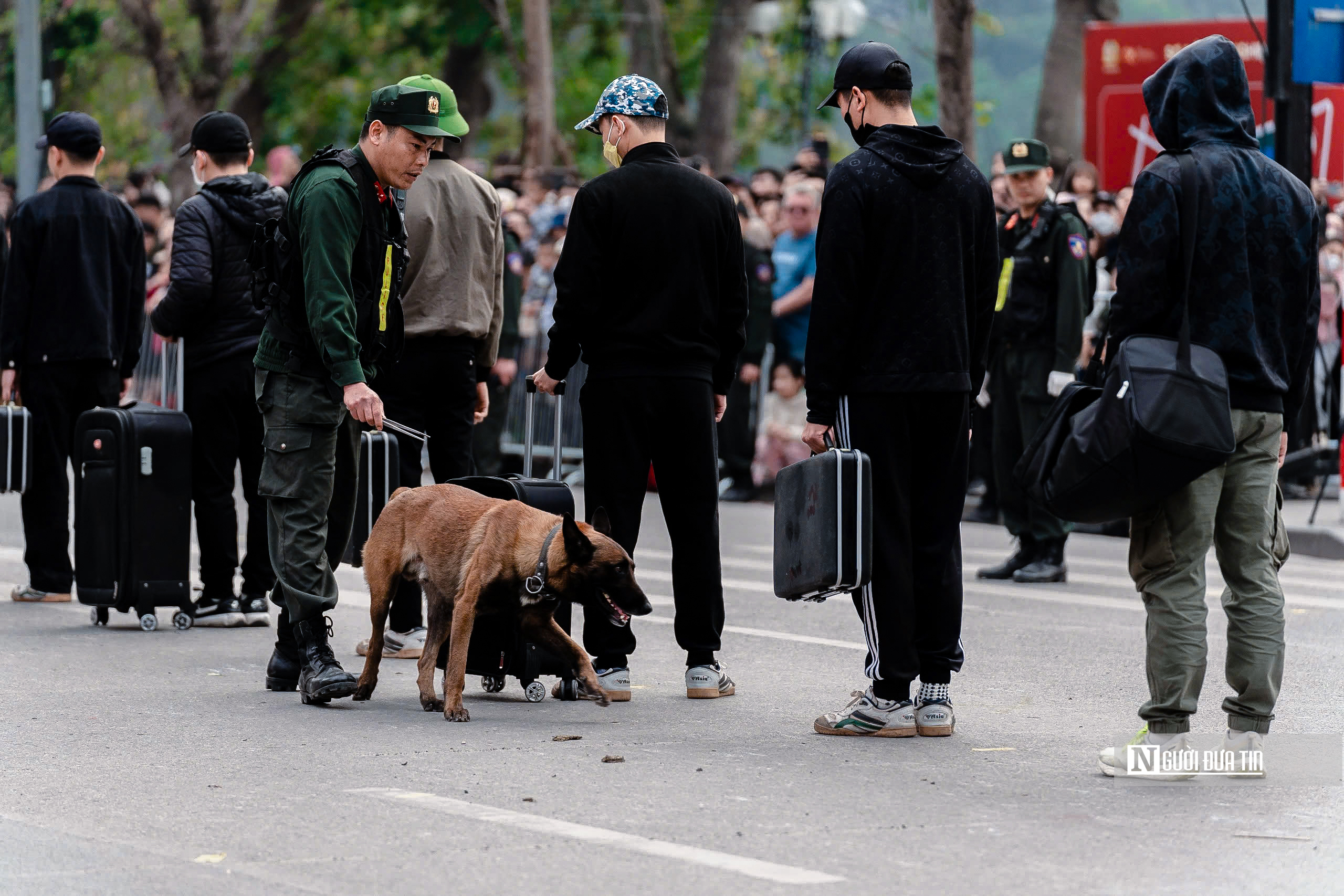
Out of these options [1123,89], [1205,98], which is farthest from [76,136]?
[1123,89]

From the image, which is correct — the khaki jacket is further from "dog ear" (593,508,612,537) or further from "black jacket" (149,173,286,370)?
"dog ear" (593,508,612,537)

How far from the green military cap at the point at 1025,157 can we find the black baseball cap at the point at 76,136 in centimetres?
461

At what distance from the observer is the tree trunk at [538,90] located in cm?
2938

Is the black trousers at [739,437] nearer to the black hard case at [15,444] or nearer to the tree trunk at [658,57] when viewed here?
the black hard case at [15,444]

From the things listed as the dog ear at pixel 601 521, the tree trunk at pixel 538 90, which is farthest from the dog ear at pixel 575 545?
the tree trunk at pixel 538 90

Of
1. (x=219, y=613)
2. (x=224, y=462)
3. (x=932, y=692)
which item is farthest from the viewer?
(x=219, y=613)

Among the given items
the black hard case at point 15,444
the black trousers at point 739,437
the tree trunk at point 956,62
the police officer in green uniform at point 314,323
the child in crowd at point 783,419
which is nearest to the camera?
the police officer in green uniform at point 314,323

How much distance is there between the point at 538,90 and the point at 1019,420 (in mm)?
19299

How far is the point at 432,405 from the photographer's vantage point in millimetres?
8406

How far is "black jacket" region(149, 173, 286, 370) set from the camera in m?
8.85

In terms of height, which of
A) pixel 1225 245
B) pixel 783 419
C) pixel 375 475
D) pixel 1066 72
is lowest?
pixel 783 419

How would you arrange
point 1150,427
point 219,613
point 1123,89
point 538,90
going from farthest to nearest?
point 538,90 < point 1123,89 < point 219,613 < point 1150,427

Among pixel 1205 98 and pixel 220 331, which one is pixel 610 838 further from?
pixel 220 331

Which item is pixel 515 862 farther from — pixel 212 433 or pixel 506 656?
pixel 212 433
